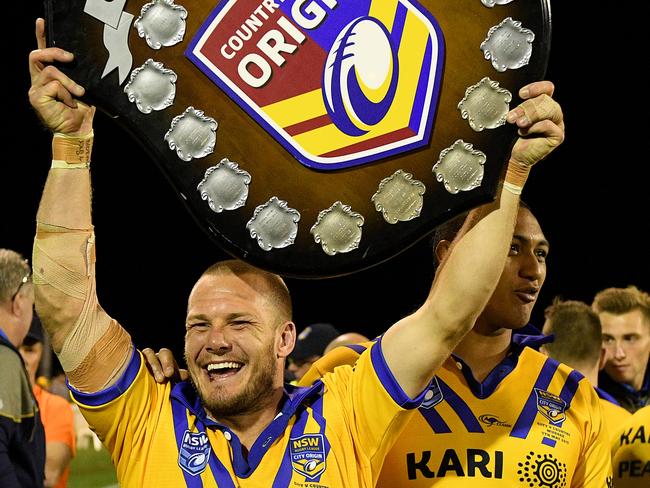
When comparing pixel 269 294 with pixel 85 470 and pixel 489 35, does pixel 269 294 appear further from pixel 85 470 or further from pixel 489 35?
pixel 85 470

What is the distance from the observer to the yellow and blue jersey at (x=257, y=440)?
185 centimetres

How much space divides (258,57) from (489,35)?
1.41 ft

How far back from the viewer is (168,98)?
1.69m

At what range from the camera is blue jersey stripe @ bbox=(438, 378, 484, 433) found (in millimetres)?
2082

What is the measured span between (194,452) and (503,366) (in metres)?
0.79

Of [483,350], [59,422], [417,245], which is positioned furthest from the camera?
[417,245]

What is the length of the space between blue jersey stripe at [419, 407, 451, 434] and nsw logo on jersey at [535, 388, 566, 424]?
240mm

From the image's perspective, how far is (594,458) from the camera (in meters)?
2.15

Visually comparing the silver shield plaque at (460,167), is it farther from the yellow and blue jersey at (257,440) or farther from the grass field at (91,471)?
the grass field at (91,471)

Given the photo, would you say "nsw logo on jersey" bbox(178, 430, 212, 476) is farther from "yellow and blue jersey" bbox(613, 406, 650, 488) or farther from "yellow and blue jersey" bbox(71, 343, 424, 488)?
"yellow and blue jersey" bbox(613, 406, 650, 488)

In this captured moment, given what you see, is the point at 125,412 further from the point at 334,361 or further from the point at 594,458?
the point at 594,458

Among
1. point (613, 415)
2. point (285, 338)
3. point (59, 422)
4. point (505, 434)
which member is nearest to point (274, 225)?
point (285, 338)

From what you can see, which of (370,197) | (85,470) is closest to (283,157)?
(370,197)

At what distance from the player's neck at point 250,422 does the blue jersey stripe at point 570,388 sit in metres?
0.73
